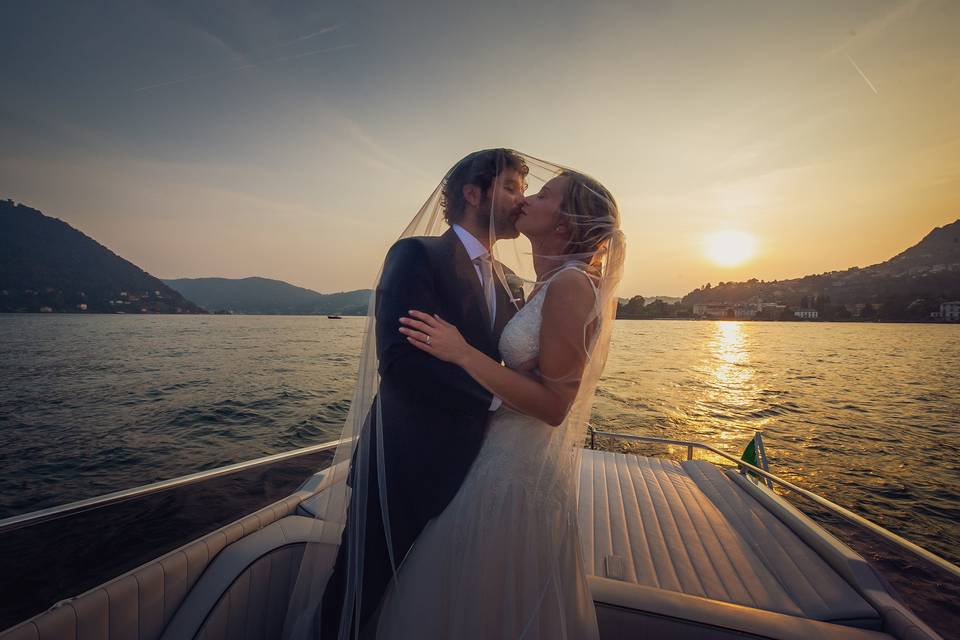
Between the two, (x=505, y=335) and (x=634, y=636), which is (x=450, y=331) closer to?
(x=505, y=335)

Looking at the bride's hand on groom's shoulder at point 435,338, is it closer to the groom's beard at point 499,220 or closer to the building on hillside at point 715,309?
the groom's beard at point 499,220

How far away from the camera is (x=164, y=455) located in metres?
10.2

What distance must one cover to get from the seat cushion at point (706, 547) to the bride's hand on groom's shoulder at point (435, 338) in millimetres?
1889

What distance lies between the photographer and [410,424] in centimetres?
140

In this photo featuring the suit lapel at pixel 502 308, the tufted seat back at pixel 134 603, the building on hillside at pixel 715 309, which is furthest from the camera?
the building on hillside at pixel 715 309

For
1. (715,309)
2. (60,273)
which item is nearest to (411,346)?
(60,273)

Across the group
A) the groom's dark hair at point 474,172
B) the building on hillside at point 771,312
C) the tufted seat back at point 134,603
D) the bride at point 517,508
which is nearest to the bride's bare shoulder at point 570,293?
the bride at point 517,508

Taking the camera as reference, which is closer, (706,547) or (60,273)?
(706,547)

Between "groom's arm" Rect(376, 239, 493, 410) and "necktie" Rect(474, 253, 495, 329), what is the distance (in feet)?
0.83

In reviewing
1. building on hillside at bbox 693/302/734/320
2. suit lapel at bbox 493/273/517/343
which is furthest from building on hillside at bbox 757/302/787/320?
suit lapel at bbox 493/273/517/343

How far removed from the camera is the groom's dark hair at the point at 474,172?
1.67m

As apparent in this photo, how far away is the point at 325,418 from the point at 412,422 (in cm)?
1303

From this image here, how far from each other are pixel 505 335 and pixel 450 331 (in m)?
0.30

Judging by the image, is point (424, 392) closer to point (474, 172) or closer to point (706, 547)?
point (474, 172)
